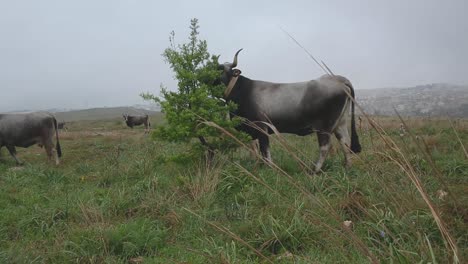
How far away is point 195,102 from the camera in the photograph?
6.39 m

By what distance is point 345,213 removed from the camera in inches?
173

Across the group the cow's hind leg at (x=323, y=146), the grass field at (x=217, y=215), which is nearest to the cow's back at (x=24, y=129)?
the grass field at (x=217, y=215)

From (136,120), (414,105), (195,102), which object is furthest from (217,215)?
(136,120)

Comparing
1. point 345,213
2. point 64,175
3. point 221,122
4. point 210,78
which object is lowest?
point 64,175

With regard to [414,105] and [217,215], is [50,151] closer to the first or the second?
[217,215]

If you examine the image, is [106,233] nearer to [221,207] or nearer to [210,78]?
[221,207]

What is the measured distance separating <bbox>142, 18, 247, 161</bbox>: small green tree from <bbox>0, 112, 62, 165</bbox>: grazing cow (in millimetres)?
4959

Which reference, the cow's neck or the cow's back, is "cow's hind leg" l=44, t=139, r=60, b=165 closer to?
the cow's back

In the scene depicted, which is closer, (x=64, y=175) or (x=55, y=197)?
(x=55, y=197)

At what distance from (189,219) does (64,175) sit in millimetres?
3876

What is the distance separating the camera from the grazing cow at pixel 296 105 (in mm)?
6715

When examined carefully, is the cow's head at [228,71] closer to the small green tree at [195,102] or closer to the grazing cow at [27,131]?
the small green tree at [195,102]

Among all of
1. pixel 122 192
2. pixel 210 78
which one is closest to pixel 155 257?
pixel 122 192

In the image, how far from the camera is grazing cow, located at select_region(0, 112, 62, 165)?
9.90 m
